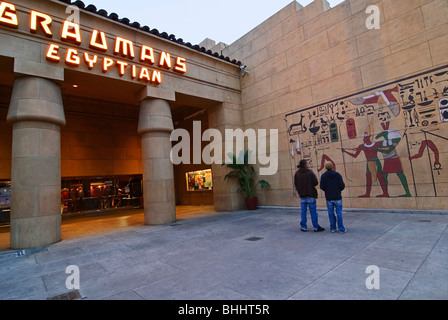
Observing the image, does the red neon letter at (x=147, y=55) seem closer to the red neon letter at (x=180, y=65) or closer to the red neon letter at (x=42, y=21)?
the red neon letter at (x=180, y=65)

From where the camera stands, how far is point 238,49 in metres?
14.2

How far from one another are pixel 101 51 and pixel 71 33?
989 mm

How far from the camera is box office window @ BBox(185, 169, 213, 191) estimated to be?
16438 millimetres

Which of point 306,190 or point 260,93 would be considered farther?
point 260,93

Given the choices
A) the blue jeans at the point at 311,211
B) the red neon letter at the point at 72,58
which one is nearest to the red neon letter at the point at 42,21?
the red neon letter at the point at 72,58

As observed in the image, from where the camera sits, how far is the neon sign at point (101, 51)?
24.3 ft

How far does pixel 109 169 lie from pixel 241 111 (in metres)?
9.44

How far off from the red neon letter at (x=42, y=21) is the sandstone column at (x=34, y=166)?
1471mm

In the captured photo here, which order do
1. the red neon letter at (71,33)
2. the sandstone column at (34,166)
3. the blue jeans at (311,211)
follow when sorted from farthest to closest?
the red neon letter at (71,33), the sandstone column at (34,166), the blue jeans at (311,211)

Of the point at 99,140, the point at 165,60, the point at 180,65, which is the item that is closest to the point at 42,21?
the point at 165,60

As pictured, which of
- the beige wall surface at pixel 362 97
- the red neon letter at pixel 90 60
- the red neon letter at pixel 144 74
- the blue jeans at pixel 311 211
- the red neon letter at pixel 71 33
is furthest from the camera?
the red neon letter at pixel 144 74

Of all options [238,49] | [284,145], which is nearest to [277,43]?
[238,49]

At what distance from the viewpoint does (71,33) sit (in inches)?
317

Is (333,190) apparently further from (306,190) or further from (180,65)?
(180,65)
